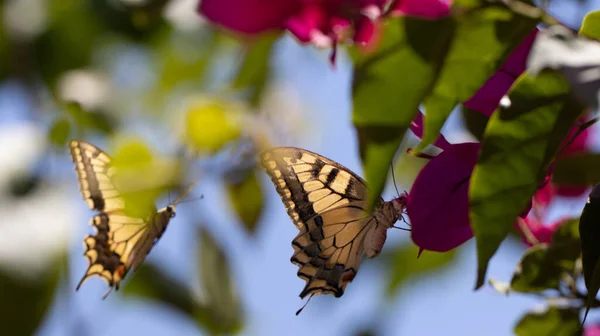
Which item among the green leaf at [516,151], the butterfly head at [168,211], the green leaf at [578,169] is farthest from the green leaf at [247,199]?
the green leaf at [516,151]

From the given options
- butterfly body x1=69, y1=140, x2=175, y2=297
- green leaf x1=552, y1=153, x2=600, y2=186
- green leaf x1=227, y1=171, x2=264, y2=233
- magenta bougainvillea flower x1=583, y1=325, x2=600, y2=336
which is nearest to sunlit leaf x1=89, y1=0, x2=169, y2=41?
butterfly body x1=69, y1=140, x2=175, y2=297

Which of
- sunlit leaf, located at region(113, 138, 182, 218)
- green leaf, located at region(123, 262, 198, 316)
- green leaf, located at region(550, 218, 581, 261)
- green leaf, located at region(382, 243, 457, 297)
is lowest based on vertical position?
green leaf, located at region(382, 243, 457, 297)

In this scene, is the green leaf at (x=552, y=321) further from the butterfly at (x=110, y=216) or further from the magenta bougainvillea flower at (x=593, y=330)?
the butterfly at (x=110, y=216)

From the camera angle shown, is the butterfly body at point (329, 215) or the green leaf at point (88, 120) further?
the green leaf at point (88, 120)

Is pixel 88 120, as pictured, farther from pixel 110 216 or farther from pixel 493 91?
pixel 493 91

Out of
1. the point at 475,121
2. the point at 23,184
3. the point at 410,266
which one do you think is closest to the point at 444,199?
the point at 475,121

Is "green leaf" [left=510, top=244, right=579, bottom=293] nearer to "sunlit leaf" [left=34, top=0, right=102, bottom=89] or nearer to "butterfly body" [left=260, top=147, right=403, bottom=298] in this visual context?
"butterfly body" [left=260, top=147, right=403, bottom=298]

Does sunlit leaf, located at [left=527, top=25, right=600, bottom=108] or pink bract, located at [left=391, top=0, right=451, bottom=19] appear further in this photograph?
pink bract, located at [left=391, top=0, right=451, bottom=19]
